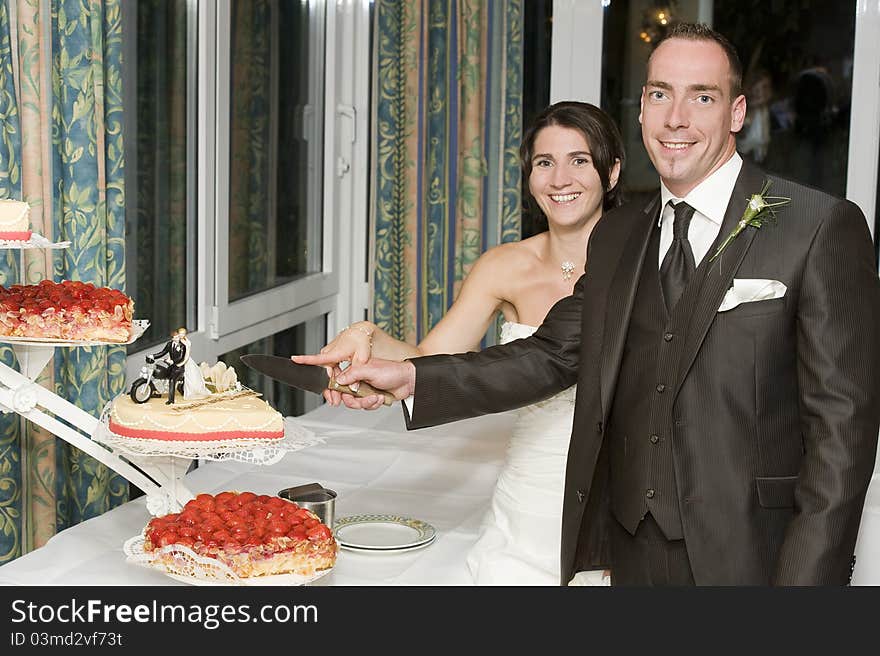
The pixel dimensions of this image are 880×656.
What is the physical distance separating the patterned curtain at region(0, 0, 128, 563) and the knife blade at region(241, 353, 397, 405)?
657 mm

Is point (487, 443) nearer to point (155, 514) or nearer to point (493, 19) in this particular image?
point (155, 514)

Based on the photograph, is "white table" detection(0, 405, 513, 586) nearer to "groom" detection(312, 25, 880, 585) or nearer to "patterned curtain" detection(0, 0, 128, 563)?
"patterned curtain" detection(0, 0, 128, 563)

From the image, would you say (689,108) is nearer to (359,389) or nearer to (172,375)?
(359,389)

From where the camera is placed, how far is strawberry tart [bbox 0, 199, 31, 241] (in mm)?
1787

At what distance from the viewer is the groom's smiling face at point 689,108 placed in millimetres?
1670

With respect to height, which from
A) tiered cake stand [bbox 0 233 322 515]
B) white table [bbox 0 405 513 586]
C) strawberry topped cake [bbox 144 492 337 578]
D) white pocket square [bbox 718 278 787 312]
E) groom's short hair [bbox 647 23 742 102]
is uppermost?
groom's short hair [bbox 647 23 742 102]

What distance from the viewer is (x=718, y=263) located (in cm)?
166

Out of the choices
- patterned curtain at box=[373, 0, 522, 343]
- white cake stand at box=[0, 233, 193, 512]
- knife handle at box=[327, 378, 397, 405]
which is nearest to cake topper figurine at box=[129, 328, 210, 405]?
white cake stand at box=[0, 233, 193, 512]

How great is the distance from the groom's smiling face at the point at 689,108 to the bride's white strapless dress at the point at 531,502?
694 mm

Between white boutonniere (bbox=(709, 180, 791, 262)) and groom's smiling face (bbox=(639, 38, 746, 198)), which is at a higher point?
groom's smiling face (bbox=(639, 38, 746, 198))

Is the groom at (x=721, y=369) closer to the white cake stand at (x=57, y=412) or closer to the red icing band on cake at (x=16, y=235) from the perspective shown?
the white cake stand at (x=57, y=412)

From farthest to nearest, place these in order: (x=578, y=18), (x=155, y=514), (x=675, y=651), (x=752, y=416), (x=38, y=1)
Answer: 1. (x=578, y=18)
2. (x=38, y=1)
3. (x=155, y=514)
4. (x=752, y=416)
5. (x=675, y=651)

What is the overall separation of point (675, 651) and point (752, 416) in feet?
1.18

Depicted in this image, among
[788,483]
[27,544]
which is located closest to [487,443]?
[27,544]
